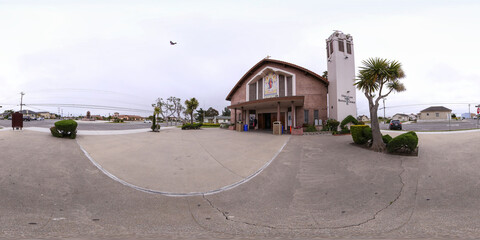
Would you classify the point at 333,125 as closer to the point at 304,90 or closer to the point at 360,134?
the point at 304,90

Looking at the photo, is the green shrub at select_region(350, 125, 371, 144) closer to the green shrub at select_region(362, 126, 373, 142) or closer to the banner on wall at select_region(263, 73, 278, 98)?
the green shrub at select_region(362, 126, 373, 142)

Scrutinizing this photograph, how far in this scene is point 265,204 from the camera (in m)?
3.99

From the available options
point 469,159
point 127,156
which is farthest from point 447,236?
point 127,156

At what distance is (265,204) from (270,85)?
1945cm

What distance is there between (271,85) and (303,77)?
399 centimetres

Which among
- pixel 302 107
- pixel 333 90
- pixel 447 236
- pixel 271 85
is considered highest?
pixel 271 85

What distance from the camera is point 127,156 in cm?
739

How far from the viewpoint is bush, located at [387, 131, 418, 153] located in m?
6.98

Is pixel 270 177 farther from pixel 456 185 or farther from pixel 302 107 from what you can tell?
pixel 302 107

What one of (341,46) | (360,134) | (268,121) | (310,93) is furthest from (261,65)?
(360,134)

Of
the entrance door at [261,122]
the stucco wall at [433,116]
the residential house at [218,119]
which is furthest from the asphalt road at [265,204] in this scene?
the residential house at [218,119]

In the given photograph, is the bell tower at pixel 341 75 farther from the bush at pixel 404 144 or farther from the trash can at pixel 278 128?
the bush at pixel 404 144

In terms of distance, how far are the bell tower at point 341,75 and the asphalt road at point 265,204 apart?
455 inches

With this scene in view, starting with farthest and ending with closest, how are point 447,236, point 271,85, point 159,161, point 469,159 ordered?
point 271,85, point 159,161, point 469,159, point 447,236
